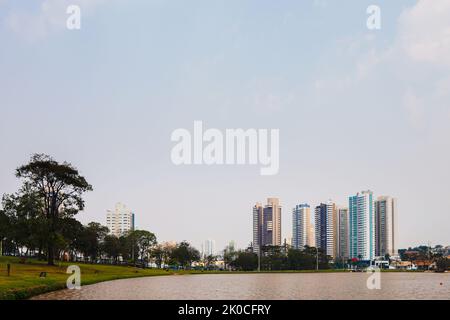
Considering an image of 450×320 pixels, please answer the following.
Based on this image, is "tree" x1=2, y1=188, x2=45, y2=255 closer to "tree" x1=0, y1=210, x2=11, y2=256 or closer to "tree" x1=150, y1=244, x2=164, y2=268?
"tree" x1=0, y1=210, x2=11, y2=256

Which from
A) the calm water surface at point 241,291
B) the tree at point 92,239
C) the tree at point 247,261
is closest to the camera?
the calm water surface at point 241,291

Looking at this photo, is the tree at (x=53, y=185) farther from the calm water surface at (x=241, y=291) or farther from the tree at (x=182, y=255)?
the tree at (x=182, y=255)

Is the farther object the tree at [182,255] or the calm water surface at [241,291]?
the tree at [182,255]

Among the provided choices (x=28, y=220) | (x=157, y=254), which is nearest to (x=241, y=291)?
(x=28, y=220)

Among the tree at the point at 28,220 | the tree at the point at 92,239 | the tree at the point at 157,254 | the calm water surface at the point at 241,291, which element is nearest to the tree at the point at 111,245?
the tree at the point at 92,239

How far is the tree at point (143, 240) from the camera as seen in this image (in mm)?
155875

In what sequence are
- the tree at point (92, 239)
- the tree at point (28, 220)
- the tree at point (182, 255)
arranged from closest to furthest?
1. the tree at point (28, 220)
2. the tree at point (92, 239)
3. the tree at point (182, 255)

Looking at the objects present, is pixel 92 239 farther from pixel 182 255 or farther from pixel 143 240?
pixel 182 255

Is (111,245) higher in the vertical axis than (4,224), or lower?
lower

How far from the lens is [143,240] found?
159m

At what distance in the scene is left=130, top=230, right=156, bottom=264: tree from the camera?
511ft
